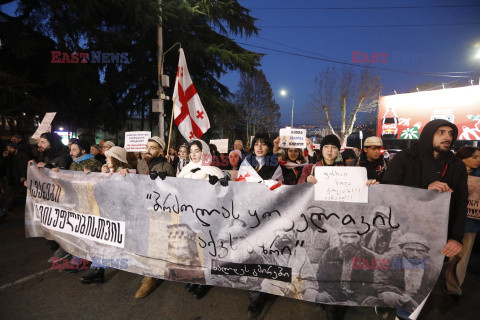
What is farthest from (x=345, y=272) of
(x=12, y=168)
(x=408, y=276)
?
(x=12, y=168)

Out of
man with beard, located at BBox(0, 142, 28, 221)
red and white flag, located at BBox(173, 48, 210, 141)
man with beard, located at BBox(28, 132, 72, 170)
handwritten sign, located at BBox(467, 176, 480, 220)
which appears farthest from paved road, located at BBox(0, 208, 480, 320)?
man with beard, located at BBox(0, 142, 28, 221)

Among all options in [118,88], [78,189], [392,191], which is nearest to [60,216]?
[78,189]

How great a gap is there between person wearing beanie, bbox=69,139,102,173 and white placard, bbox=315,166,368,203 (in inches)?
126

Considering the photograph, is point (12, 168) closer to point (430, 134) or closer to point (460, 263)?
point (430, 134)

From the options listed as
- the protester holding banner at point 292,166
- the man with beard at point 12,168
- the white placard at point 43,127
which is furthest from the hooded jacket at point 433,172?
the man with beard at point 12,168

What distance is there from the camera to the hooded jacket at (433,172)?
85.3 inches

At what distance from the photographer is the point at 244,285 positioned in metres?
2.41

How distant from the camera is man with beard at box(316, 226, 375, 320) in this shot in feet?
7.14

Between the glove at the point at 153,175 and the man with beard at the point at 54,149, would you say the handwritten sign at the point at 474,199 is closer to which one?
the glove at the point at 153,175

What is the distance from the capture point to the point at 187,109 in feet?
16.5

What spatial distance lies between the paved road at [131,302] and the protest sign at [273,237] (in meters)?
0.35

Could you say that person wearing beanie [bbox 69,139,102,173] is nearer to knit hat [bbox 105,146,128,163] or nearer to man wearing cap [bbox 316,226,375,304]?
knit hat [bbox 105,146,128,163]

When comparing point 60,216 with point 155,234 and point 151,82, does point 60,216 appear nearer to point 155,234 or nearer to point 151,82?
point 155,234

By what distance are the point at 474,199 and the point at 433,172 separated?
63.7 inches
